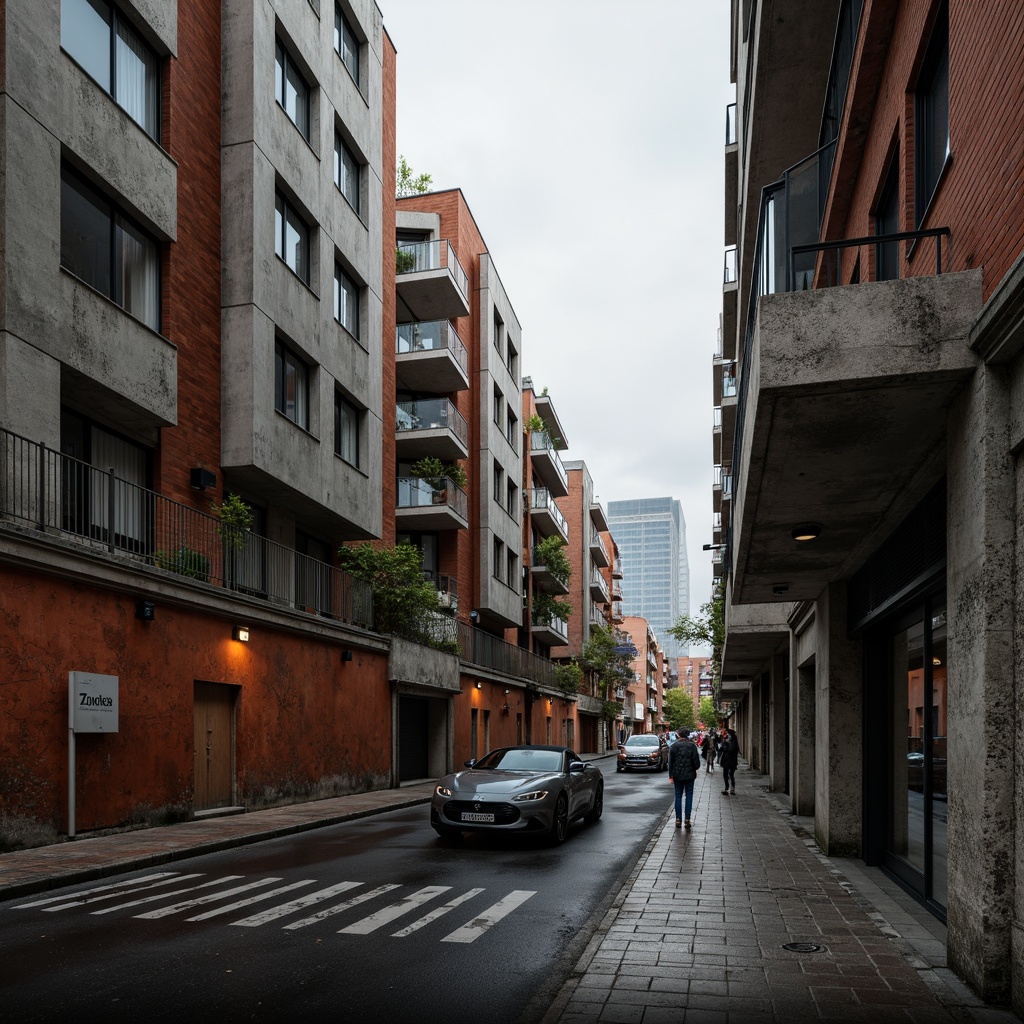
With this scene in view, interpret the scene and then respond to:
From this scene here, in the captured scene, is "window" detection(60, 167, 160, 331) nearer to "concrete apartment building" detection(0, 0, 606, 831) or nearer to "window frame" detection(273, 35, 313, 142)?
Answer: "concrete apartment building" detection(0, 0, 606, 831)

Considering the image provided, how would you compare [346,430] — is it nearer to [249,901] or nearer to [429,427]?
[429,427]

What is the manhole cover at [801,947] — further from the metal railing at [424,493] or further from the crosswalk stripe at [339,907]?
the metal railing at [424,493]

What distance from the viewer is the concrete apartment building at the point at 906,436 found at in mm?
5602

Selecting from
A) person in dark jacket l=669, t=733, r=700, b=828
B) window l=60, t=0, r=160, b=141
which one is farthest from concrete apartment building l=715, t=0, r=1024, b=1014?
window l=60, t=0, r=160, b=141

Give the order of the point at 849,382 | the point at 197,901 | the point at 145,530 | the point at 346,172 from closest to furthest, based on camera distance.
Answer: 1. the point at 849,382
2. the point at 197,901
3. the point at 145,530
4. the point at 346,172

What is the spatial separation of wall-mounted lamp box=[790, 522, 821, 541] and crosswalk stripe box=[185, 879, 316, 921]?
19.8 feet

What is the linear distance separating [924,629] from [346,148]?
67.7 ft

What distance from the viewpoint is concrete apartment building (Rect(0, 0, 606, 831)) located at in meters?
12.8

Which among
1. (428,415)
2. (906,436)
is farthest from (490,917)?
(428,415)

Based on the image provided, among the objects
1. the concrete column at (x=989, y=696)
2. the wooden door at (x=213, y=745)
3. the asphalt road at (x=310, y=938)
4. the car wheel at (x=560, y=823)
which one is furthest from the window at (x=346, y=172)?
the concrete column at (x=989, y=696)

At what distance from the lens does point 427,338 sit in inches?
1234

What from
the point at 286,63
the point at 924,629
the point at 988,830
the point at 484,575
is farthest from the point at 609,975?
the point at 484,575

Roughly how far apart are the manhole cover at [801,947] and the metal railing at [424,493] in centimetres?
2460

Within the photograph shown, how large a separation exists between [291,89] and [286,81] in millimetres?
277
